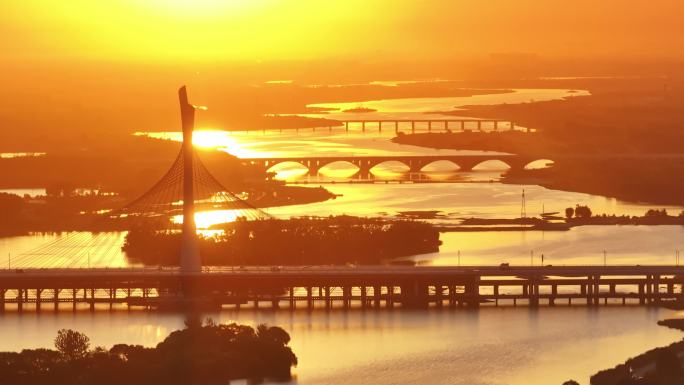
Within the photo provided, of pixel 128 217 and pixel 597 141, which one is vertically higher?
pixel 597 141

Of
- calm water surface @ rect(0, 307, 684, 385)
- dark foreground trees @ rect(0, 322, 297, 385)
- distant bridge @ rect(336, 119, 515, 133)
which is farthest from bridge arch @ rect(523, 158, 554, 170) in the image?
dark foreground trees @ rect(0, 322, 297, 385)

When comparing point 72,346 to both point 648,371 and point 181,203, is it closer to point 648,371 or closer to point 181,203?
point 648,371

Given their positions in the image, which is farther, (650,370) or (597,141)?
(597,141)

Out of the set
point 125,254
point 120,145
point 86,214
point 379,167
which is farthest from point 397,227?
point 120,145

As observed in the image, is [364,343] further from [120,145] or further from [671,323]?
[120,145]

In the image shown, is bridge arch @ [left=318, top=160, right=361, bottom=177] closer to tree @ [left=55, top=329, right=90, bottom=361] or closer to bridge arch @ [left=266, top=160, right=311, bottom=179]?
bridge arch @ [left=266, top=160, right=311, bottom=179]

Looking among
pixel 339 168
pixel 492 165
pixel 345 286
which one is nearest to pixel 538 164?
pixel 492 165
